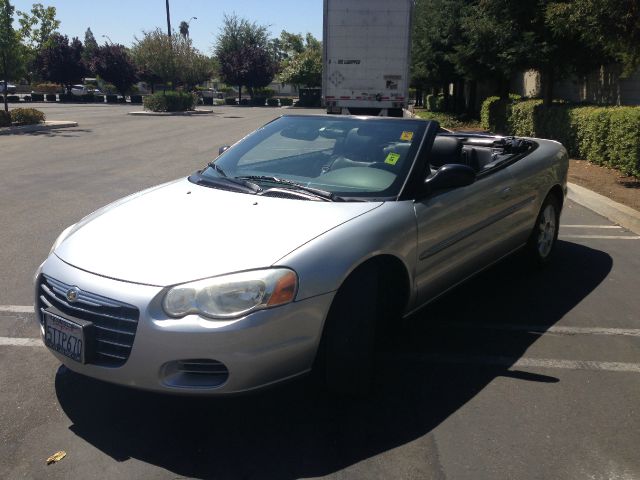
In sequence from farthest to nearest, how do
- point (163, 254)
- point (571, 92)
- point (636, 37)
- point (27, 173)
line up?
1. point (571, 92)
2. point (27, 173)
3. point (636, 37)
4. point (163, 254)

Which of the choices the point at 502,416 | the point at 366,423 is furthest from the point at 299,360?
the point at 502,416

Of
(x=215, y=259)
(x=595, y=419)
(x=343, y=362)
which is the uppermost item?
(x=215, y=259)

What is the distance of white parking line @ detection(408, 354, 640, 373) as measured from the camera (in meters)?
4.11

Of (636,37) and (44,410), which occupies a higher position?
(636,37)

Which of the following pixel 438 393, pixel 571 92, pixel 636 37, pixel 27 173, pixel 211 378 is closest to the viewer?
pixel 211 378

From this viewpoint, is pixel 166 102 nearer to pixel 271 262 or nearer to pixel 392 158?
pixel 392 158

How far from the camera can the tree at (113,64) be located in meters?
66.8

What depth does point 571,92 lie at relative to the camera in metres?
21.8

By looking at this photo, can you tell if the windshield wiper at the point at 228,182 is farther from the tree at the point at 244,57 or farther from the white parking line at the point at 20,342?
the tree at the point at 244,57

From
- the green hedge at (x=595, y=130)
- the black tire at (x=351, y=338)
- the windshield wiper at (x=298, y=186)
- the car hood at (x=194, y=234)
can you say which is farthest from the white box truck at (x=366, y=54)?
the black tire at (x=351, y=338)

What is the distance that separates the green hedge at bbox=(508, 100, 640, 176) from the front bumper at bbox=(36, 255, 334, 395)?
367 inches

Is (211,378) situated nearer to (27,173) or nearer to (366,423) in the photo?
(366,423)

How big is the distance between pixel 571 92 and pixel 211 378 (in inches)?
846

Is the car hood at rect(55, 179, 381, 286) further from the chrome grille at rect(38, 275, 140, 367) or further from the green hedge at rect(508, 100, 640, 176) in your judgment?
the green hedge at rect(508, 100, 640, 176)
